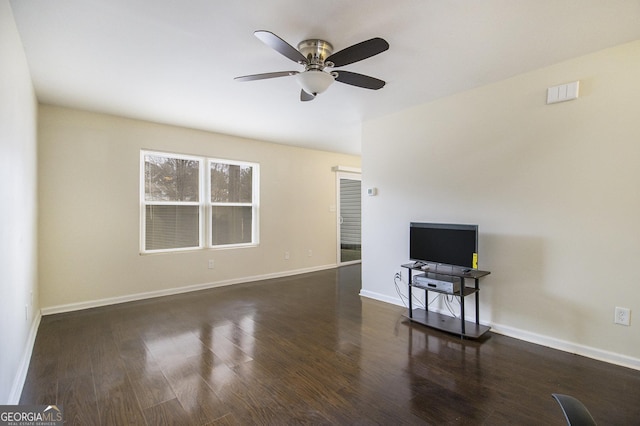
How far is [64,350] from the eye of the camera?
272 centimetres

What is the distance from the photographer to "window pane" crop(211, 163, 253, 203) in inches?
201

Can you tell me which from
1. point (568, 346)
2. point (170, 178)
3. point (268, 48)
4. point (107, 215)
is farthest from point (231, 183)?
point (568, 346)

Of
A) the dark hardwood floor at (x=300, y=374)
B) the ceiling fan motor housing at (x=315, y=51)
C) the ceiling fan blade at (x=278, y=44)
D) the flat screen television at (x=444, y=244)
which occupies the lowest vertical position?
the dark hardwood floor at (x=300, y=374)

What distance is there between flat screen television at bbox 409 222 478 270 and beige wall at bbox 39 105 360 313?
298 cm

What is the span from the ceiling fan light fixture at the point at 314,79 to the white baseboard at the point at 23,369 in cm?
276

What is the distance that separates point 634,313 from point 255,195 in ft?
16.3

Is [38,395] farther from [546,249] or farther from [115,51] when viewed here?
[546,249]

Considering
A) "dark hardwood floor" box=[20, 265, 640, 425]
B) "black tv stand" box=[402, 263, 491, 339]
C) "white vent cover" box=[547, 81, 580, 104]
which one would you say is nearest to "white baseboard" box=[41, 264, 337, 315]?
"dark hardwood floor" box=[20, 265, 640, 425]

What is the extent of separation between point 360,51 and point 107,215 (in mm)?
3875

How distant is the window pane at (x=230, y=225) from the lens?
5.11m

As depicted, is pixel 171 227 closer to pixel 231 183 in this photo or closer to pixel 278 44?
pixel 231 183

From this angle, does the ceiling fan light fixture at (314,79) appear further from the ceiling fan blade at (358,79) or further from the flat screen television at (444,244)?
the flat screen television at (444,244)

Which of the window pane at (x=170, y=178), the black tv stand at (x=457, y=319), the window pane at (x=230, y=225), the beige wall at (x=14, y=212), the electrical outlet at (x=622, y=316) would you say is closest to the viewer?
the beige wall at (x=14, y=212)

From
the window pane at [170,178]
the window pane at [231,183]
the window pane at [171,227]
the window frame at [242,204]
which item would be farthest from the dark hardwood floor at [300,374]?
the window pane at [231,183]
